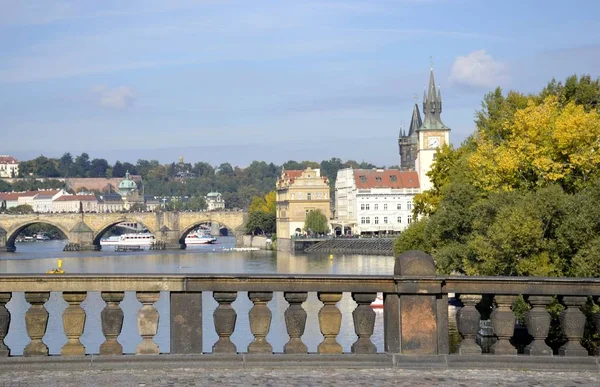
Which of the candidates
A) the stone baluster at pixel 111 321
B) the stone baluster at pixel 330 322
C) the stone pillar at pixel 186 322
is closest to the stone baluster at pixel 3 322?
the stone baluster at pixel 111 321

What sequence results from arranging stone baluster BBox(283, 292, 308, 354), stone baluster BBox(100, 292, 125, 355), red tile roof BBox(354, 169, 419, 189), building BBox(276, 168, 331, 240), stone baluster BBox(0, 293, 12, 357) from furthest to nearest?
building BBox(276, 168, 331, 240) < red tile roof BBox(354, 169, 419, 189) < stone baluster BBox(283, 292, 308, 354) < stone baluster BBox(100, 292, 125, 355) < stone baluster BBox(0, 293, 12, 357)

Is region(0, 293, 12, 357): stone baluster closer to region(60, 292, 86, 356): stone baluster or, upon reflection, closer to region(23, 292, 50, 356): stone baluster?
region(23, 292, 50, 356): stone baluster

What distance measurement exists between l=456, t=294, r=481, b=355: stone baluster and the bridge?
5656 inches

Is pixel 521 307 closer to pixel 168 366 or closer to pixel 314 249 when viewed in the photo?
pixel 168 366

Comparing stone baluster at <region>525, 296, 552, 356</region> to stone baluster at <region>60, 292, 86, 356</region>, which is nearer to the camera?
stone baluster at <region>60, 292, 86, 356</region>

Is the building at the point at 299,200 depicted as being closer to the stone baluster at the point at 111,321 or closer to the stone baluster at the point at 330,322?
the stone baluster at the point at 330,322

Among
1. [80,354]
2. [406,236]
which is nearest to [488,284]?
[80,354]

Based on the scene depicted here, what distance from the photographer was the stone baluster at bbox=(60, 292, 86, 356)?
39.0ft

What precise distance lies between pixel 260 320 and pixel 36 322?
223 cm

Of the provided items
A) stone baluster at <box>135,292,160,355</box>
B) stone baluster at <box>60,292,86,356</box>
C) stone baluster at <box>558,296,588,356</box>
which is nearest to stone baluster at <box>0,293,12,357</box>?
stone baluster at <box>60,292,86,356</box>

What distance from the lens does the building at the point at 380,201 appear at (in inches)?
5817

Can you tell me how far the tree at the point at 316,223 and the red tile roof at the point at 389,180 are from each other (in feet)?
23.0

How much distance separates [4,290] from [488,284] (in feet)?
16.1

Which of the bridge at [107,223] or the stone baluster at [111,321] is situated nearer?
the stone baluster at [111,321]
